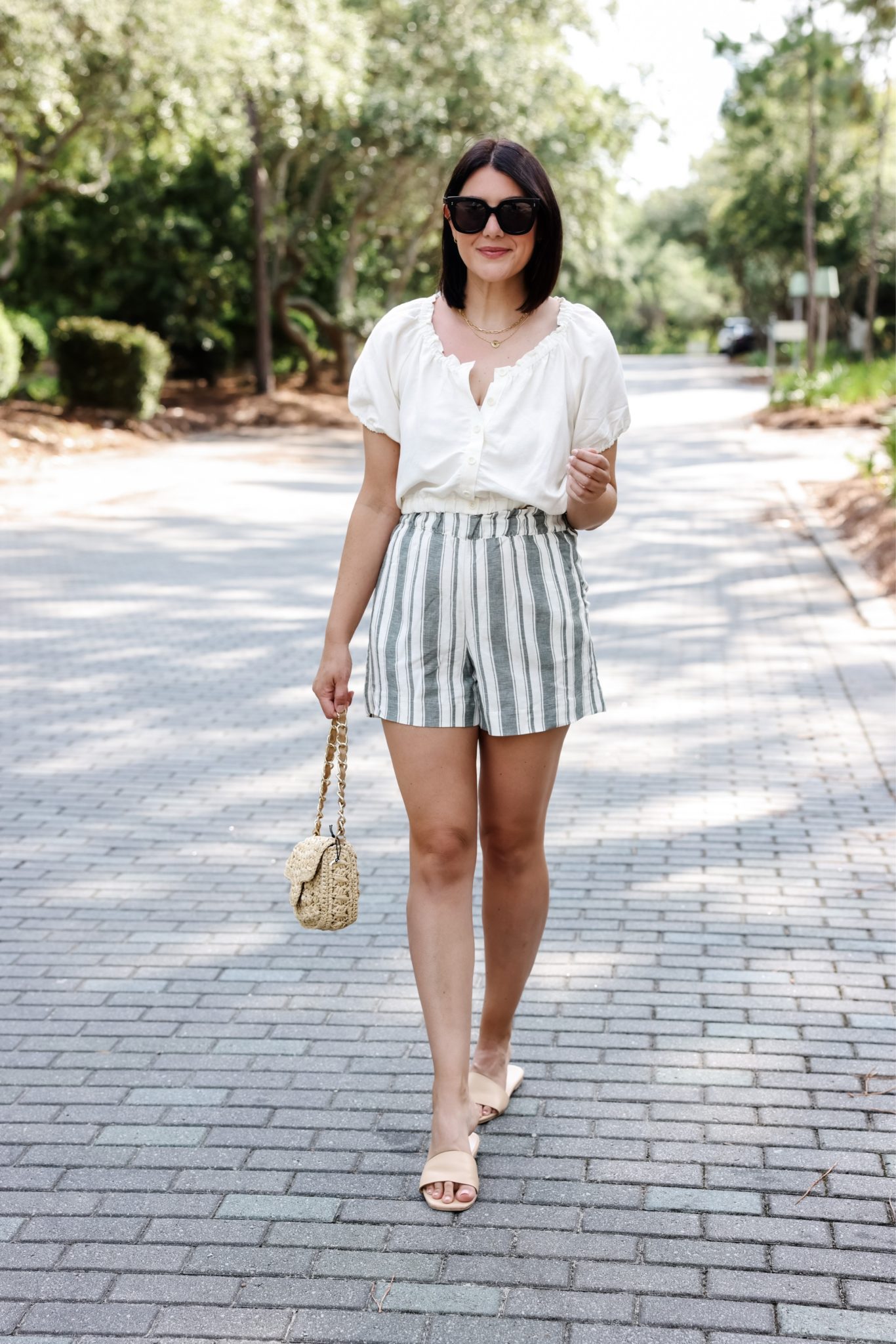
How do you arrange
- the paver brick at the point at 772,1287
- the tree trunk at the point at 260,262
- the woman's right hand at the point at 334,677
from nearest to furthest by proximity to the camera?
the paver brick at the point at 772,1287, the woman's right hand at the point at 334,677, the tree trunk at the point at 260,262

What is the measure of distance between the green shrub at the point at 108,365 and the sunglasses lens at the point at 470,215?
1998cm

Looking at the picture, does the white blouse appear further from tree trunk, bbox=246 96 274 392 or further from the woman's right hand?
tree trunk, bbox=246 96 274 392

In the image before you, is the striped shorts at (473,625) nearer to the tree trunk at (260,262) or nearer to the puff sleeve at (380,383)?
the puff sleeve at (380,383)

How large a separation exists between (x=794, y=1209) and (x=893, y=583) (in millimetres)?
7669

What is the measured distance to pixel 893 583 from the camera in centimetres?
998

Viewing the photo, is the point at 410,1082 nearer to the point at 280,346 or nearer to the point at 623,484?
the point at 623,484

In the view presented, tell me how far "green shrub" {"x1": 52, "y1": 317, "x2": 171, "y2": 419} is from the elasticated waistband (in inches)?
789

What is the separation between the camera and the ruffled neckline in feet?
9.66

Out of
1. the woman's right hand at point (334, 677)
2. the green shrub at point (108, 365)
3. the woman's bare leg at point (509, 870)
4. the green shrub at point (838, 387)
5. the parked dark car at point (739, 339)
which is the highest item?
the woman's right hand at point (334, 677)

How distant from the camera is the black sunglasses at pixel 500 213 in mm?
2891

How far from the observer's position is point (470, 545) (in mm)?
2930

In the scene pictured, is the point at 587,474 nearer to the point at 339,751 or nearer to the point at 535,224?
the point at 535,224


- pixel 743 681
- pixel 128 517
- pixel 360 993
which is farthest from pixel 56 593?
pixel 360 993

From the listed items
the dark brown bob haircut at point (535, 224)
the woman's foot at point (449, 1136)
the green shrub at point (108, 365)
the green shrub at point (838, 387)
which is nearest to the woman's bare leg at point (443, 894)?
the woman's foot at point (449, 1136)
